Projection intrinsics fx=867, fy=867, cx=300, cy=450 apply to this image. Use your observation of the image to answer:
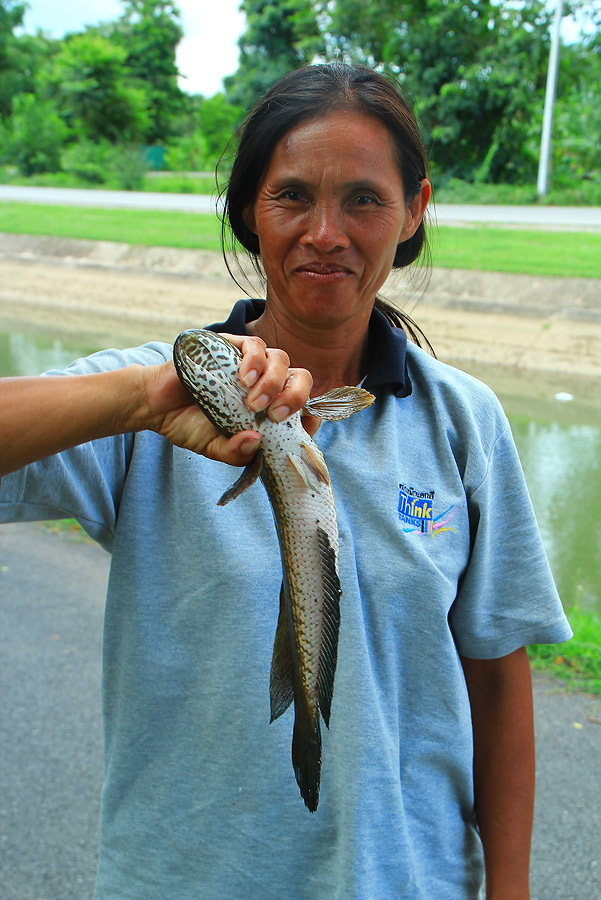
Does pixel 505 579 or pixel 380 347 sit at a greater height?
pixel 380 347

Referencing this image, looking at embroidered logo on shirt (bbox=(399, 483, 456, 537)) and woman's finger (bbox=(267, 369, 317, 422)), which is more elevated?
woman's finger (bbox=(267, 369, 317, 422))

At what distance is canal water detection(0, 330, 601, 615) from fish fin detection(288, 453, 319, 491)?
3905 millimetres

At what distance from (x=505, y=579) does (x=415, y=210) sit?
766mm

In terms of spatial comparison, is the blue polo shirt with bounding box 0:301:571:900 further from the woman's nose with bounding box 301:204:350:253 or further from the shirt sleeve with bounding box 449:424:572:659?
the woman's nose with bounding box 301:204:350:253

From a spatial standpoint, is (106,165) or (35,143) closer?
(106,165)

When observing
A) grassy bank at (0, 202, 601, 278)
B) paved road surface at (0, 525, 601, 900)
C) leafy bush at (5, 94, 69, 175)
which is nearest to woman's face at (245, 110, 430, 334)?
paved road surface at (0, 525, 601, 900)

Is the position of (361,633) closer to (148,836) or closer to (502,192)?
(148,836)

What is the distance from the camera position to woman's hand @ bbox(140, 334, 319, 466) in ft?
3.89

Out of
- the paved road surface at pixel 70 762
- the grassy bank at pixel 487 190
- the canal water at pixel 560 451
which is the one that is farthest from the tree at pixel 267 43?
the paved road surface at pixel 70 762

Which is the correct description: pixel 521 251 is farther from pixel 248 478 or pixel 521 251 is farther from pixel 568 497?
pixel 248 478

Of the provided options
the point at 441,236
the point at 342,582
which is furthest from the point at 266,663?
the point at 441,236

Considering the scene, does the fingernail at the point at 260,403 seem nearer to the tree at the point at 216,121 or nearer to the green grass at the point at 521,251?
the green grass at the point at 521,251

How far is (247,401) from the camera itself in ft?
3.92

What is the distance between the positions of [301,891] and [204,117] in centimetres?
3865
